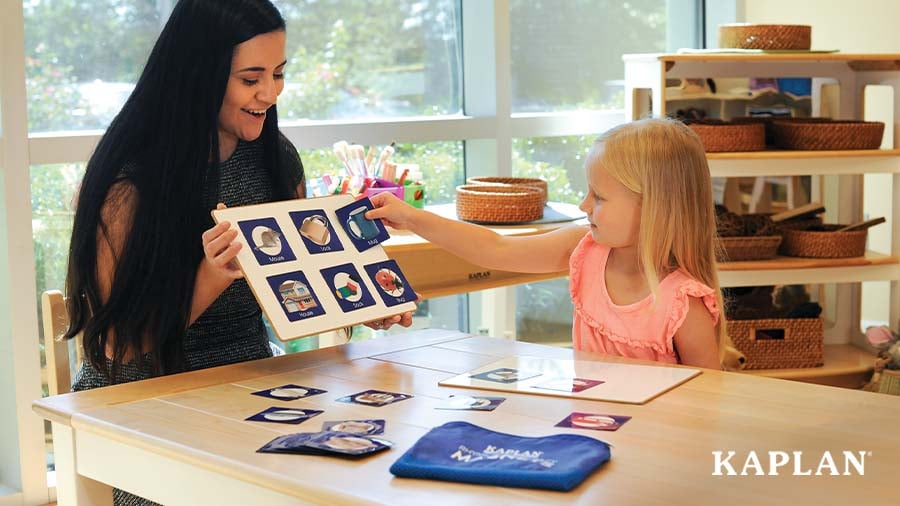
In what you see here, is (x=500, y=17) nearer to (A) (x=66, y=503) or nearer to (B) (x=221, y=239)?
(B) (x=221, y=239)

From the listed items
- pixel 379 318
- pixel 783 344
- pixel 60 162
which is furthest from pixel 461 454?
pixel 783 344

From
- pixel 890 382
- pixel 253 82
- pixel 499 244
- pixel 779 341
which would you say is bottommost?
pixel 890 382

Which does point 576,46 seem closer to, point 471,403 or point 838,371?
point 838,371

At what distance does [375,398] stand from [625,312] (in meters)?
0.65

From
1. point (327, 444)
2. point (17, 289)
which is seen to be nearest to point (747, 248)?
point (17, 289)

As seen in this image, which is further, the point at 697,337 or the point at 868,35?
the point at 868,35

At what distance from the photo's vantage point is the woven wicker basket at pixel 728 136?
350cm

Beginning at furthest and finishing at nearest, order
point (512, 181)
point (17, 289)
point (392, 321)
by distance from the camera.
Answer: point (512, 181) < point (17, 289) < point (392, 321)

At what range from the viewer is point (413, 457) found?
1.20 m

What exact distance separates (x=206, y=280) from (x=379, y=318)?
1.09 ft

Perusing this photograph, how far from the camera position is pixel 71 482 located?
1494mm

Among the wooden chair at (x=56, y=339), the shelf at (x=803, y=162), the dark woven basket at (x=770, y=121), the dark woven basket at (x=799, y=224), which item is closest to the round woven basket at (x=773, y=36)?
the dark woven basket at (x=770, y=121)

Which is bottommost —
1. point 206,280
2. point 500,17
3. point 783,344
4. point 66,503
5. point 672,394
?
point 783,344

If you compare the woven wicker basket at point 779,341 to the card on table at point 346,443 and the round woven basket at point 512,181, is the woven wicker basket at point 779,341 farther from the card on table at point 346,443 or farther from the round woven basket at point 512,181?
the card on table at point 346,443
